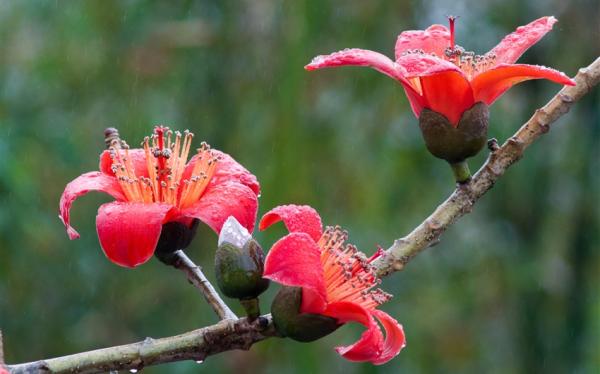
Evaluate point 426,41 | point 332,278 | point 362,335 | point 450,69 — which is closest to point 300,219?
point 332,278

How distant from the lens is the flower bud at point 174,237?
143cm

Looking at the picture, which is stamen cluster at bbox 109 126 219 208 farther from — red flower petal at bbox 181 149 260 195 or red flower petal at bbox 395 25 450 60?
red flower petal at bbox 395 25 450 60

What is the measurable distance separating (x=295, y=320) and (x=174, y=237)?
0.91 feet

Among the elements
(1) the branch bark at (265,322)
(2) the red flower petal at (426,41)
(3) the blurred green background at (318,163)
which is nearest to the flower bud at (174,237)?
(1) the branch bark at (265,322)

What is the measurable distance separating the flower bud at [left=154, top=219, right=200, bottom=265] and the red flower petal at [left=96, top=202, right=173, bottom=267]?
0.42ft

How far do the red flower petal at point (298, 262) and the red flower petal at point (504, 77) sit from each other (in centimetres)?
39

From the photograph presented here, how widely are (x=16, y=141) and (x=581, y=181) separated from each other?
2.01 meters

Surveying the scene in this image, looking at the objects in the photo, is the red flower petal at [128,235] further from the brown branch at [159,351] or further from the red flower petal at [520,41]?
the red flower petal at [520,41]

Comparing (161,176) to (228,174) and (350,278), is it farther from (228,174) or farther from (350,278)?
(350,278)

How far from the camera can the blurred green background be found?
11.1 feet

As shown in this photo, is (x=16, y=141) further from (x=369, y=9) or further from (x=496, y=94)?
(x=496, y=94)

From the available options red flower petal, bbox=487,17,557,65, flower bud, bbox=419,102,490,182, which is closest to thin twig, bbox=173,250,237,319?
flower bud, bbox=419,102,490,182

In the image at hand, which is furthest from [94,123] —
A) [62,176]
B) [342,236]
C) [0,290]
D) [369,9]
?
[342,236]

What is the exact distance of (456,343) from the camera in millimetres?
3820
